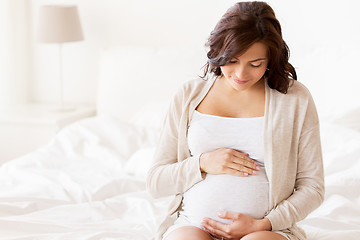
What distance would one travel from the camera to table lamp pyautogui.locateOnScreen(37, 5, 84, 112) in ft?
10.1

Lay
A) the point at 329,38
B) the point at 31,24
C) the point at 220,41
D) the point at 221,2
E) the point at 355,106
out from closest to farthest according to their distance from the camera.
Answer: the point at 220,41 → the point at 355,106 → the point at 329,38 → the point at 221,2 → the point at 31,24

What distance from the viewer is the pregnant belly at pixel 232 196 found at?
1285 mm

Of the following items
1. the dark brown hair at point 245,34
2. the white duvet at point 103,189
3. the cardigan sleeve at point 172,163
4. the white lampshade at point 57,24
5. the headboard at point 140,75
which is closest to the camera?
the dark brown hair at point 245,34

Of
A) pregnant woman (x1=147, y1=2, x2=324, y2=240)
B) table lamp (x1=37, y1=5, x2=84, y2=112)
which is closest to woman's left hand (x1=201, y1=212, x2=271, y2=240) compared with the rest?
pregnant woman (x1=147, y1=2, x2=324, y2=240)

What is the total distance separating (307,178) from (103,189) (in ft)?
3.04

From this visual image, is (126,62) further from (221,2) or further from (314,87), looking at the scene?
(314,87)

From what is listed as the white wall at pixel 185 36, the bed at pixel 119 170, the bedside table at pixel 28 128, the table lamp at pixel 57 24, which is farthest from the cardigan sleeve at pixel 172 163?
the table lamp at pixel 57 24

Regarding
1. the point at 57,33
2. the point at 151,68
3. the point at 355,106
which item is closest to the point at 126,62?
the point at 151,68

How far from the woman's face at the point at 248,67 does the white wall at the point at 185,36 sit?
1262 mm

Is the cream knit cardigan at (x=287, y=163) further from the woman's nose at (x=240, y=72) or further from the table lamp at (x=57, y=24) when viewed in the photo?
the table lamp at (x=57, y=24)

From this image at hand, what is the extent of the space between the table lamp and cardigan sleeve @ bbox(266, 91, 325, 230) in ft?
6.87

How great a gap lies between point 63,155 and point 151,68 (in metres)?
0.81

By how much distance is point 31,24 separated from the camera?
3.48 metres

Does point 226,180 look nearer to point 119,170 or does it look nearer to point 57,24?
point 119,170
